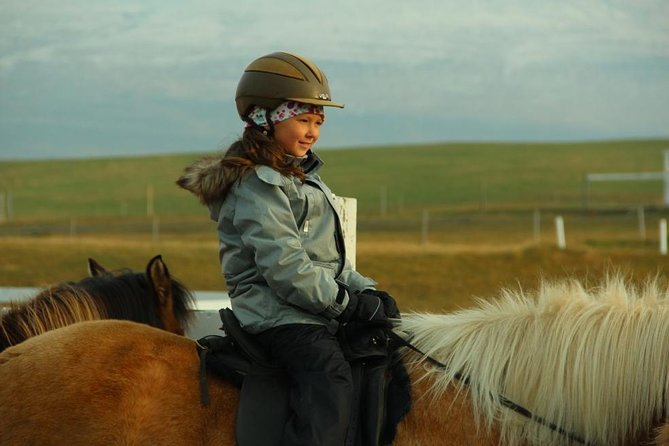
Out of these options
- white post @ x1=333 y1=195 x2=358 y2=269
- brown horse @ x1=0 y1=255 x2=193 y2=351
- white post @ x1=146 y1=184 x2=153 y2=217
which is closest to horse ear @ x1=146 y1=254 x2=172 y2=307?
brown horse @ x1=0 y1=255 x2=193 y2=351

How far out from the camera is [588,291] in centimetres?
357

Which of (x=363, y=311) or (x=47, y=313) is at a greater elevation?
(x=363, y=311)

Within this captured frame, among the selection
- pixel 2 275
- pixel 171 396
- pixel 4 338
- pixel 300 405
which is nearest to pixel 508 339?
pixel 300 405

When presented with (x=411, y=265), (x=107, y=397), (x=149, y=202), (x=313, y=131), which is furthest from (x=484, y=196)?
(x=107, y=397)

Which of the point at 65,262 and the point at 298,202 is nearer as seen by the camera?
the point at 298,202

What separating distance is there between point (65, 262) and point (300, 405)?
1953 centimetres

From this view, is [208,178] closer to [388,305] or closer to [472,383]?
Result: [388,305]

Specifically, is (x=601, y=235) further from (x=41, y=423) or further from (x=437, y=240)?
(x=41, y=423)

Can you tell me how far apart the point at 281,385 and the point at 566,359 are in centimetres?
103

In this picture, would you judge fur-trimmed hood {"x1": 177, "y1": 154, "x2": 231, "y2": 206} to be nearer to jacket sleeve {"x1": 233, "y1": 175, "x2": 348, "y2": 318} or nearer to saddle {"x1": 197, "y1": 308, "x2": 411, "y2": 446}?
jacket sleeve {"x1": 233, "y1": 175, "x2": 348, "y2": 318}

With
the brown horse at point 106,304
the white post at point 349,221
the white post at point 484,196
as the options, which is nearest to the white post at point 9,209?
the white post at point 484,196

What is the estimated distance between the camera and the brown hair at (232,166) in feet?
11.5

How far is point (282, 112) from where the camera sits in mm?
3709

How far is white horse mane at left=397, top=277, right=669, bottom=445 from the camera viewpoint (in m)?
3.15
